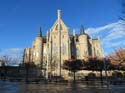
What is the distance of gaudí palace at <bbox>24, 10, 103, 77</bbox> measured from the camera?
111 meters

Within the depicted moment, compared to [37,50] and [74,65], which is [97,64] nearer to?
[74,65]

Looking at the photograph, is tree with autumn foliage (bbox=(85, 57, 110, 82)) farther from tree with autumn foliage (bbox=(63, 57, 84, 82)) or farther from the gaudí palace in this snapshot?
the gaudí palace

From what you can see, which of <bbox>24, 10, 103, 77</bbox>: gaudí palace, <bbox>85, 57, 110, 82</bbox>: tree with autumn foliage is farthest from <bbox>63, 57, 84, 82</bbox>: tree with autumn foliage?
<bbox>24, 10, 103, 77</bbox>: gaudí palace

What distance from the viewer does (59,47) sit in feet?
372

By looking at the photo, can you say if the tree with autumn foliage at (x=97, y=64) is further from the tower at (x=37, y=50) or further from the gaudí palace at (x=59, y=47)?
the tower at (x=37, y=50)

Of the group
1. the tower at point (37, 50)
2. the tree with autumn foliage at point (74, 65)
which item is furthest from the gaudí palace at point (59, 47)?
the tree with autumn foliage at point (74, 65)

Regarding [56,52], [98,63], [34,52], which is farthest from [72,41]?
[98,63]

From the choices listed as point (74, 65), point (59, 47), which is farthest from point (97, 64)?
point (59, 47)

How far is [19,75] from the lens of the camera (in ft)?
306

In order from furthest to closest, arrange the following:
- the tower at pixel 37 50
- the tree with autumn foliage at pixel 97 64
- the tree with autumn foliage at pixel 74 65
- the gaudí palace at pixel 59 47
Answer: the tower at pixel 37 50
the gaudí palace at pixel 59 47
the tree with autumn foliage at pixel 74 65
the tree with autumn foliage at pixel 97 64

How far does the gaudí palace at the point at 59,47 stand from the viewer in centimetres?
11144

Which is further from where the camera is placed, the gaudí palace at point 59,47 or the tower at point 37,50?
the tower at point 37,50

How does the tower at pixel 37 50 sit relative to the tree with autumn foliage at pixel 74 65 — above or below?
above

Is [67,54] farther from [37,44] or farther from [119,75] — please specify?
[119,75]
